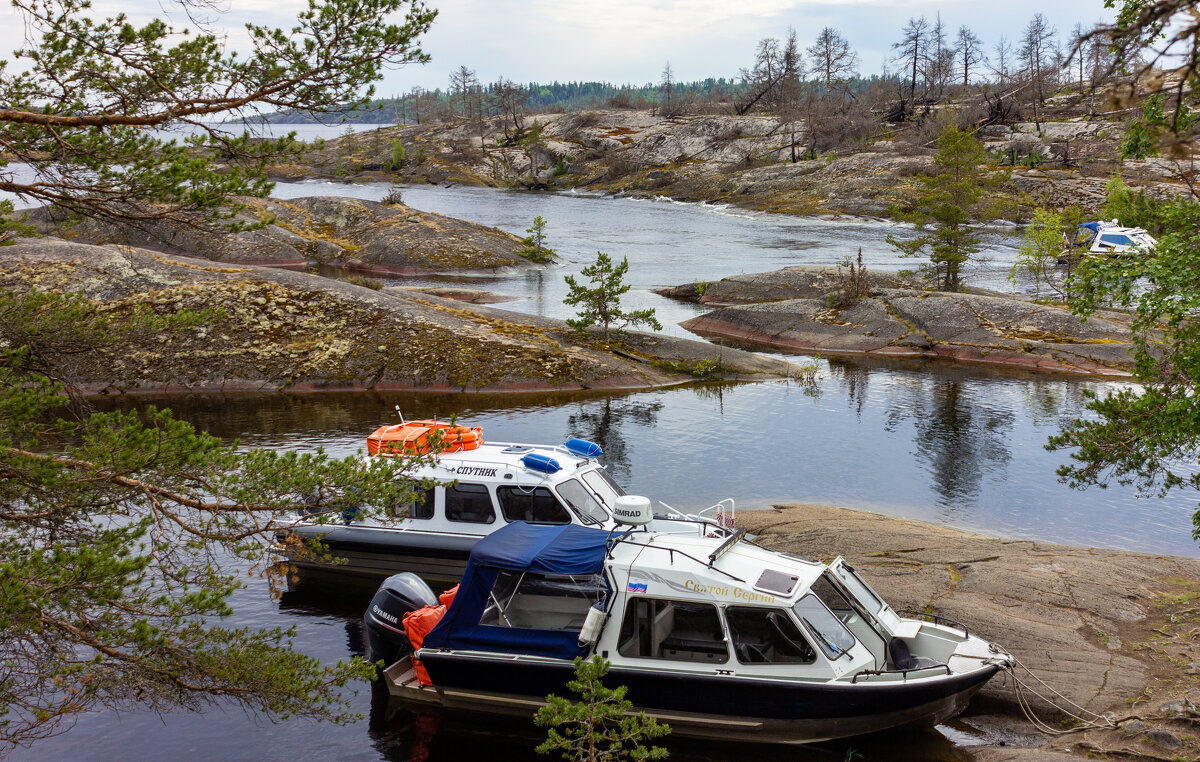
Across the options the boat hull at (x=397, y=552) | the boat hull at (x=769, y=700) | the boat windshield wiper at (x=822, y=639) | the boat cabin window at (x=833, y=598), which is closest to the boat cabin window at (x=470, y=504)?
the boat hull at (x=397, y=552)

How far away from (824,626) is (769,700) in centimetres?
132

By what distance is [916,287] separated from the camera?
49.1 meters

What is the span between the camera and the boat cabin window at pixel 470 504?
57.2ft

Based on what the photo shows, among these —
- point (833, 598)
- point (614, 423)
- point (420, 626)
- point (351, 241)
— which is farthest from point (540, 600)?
point (351, 241)

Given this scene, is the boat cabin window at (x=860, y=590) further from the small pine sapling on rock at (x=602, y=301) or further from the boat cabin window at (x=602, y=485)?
the small pine sapling on rock at (x=602, y=301)

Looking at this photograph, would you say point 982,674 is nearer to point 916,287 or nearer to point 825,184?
point 916,287

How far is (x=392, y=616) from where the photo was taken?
45.8ft

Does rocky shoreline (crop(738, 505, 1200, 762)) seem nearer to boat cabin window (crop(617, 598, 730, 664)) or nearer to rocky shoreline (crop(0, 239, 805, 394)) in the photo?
boat cabin window (crop(617, 598, 730, 664))

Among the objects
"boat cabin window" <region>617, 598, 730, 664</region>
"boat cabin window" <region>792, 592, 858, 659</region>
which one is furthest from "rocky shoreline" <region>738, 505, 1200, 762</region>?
"boat cabin window" <region>617, 598, 730, 664</region>

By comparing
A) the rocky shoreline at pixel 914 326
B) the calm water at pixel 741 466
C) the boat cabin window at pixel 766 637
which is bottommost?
the calm water at pixel 741 466

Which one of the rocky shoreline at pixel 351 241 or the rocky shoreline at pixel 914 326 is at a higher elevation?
the rocky shoreline at pixel 351 241

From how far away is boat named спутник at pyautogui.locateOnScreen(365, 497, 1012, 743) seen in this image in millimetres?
11945

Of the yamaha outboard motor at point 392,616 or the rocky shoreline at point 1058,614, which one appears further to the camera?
the yamaha outboard motor at point 392,616

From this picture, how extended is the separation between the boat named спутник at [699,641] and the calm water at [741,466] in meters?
0.72
